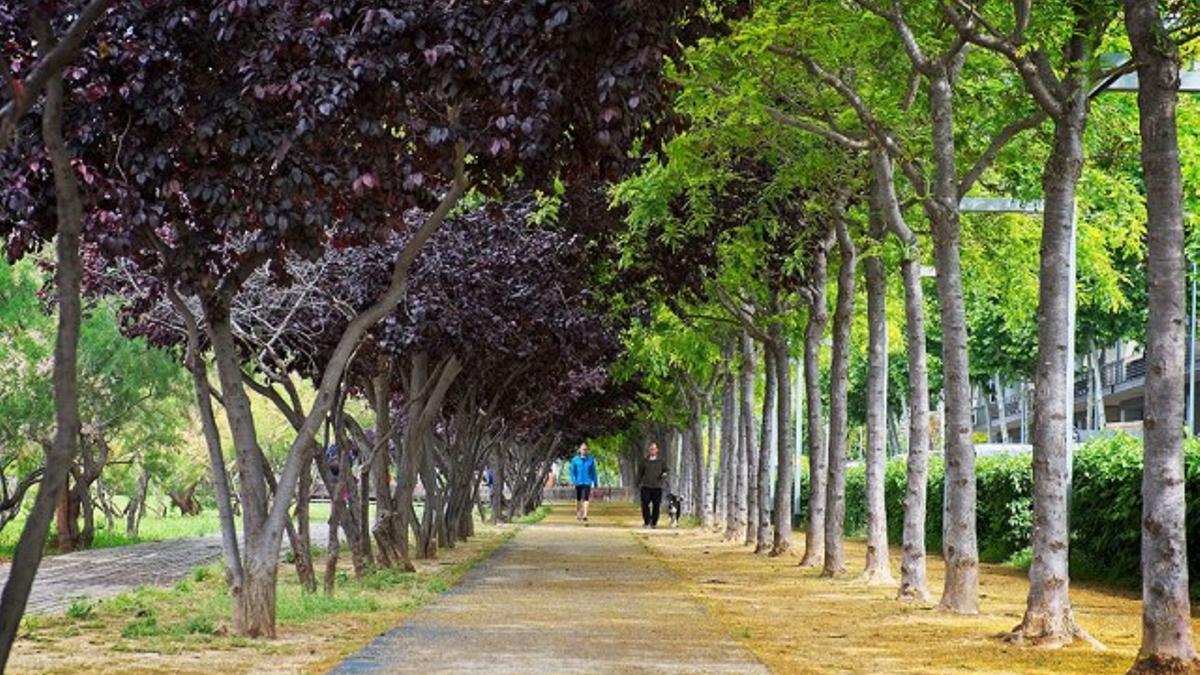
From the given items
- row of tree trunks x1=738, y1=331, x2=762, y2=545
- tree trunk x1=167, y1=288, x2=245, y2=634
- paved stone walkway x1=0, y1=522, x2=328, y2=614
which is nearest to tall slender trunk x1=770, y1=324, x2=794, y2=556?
row of tree trunks x1=738, y1=331, x2=762, y2=545

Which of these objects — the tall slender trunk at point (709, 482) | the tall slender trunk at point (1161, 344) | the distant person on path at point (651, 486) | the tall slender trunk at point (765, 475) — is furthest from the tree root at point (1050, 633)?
the tall slender trunk at point (709, 482)

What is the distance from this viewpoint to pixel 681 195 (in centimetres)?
2359

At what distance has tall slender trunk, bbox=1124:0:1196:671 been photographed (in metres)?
11.5

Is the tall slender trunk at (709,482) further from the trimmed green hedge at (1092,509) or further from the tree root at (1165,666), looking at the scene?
the tree root at (1165,666)

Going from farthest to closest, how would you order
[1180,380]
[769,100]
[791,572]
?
1. [791,572]
2. [769,100]
3. [1180,380]

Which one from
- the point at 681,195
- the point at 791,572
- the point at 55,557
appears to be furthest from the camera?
the point at 55,557

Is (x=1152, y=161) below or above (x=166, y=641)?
above

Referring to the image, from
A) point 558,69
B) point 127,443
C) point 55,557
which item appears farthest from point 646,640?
point 127,443

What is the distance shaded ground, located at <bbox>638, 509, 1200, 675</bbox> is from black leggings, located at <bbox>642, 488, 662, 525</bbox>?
2022cm

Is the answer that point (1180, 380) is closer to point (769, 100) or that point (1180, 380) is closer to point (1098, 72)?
point (1098, 72)

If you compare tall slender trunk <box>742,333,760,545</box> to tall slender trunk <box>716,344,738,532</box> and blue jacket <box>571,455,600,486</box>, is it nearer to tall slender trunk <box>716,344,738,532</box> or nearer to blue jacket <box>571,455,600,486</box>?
tall slender trunk <box>716,344,738,532</box>

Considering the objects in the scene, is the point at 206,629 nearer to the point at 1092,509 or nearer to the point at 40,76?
the point at 40,76

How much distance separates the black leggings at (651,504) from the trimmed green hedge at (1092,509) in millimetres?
11173

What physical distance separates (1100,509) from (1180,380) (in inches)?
547
